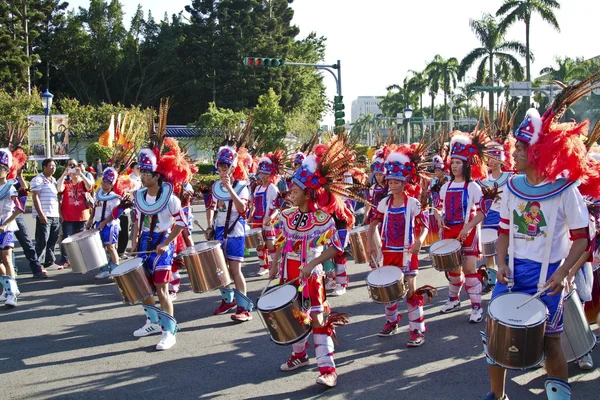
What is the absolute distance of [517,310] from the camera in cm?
417

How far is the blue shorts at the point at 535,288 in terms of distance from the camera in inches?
166

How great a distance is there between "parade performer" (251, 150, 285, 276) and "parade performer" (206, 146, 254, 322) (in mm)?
1557

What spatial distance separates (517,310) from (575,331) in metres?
0.85

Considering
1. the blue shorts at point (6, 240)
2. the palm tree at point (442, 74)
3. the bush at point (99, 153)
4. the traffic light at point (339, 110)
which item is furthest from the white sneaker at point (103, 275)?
the palm tree at point (442, 74)

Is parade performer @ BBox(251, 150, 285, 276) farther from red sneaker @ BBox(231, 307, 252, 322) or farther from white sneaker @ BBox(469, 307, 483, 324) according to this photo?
white sneaker @ BBox(469, 307, 483, 324)

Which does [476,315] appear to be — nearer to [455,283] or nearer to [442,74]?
[455,283]

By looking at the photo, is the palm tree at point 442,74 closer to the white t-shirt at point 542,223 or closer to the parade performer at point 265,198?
the parade performer at point 265,198

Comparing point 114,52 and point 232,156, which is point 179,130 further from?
point 232,156

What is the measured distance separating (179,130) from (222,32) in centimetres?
928

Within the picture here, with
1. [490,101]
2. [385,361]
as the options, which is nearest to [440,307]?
[385,361]

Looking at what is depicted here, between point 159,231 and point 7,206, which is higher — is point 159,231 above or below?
below

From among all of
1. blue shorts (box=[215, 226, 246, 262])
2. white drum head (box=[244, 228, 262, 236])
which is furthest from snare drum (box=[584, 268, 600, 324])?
white drum head (box=[244, 228, 262, 236])

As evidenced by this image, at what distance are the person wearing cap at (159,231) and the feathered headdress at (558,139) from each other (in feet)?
11.8

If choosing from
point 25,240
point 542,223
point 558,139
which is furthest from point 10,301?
point 558,139
